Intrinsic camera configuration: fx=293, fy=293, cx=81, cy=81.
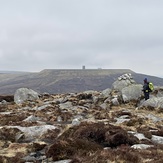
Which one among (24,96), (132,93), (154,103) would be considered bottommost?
(24,96)

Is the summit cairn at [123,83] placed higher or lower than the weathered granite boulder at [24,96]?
higher

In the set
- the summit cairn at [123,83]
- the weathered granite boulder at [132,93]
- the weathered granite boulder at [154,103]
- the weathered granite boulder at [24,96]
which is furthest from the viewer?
the weathered granite boulder at [24,96]

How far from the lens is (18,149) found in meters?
13.1

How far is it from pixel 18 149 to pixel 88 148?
3.37m

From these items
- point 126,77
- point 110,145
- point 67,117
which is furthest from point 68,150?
point 126,77

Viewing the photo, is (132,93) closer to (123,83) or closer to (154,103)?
(154,103)

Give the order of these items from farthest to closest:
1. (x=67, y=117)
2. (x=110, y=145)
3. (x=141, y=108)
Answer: (x=141, y=108) < (x=67, y=117) < (x=110, y=145)

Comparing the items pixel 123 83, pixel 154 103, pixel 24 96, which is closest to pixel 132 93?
pixel 154 103

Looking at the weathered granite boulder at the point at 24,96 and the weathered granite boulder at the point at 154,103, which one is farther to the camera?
the weathered granite boulder at the point at 24,96

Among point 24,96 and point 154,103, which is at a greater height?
point 154,103

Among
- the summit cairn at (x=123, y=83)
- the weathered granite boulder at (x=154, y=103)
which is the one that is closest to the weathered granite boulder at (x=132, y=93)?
the weathered granite boulder at (x=154, y=103)

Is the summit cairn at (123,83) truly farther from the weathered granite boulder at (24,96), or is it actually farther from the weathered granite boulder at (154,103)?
the weathered granite boulder at (24,96)

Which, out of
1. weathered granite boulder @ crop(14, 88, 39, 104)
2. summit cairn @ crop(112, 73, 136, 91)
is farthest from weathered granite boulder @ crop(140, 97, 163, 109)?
weathered granite boulder @ crop(14, 88, 39, 104)

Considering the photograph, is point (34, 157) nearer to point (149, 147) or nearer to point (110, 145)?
point (110, 145)
